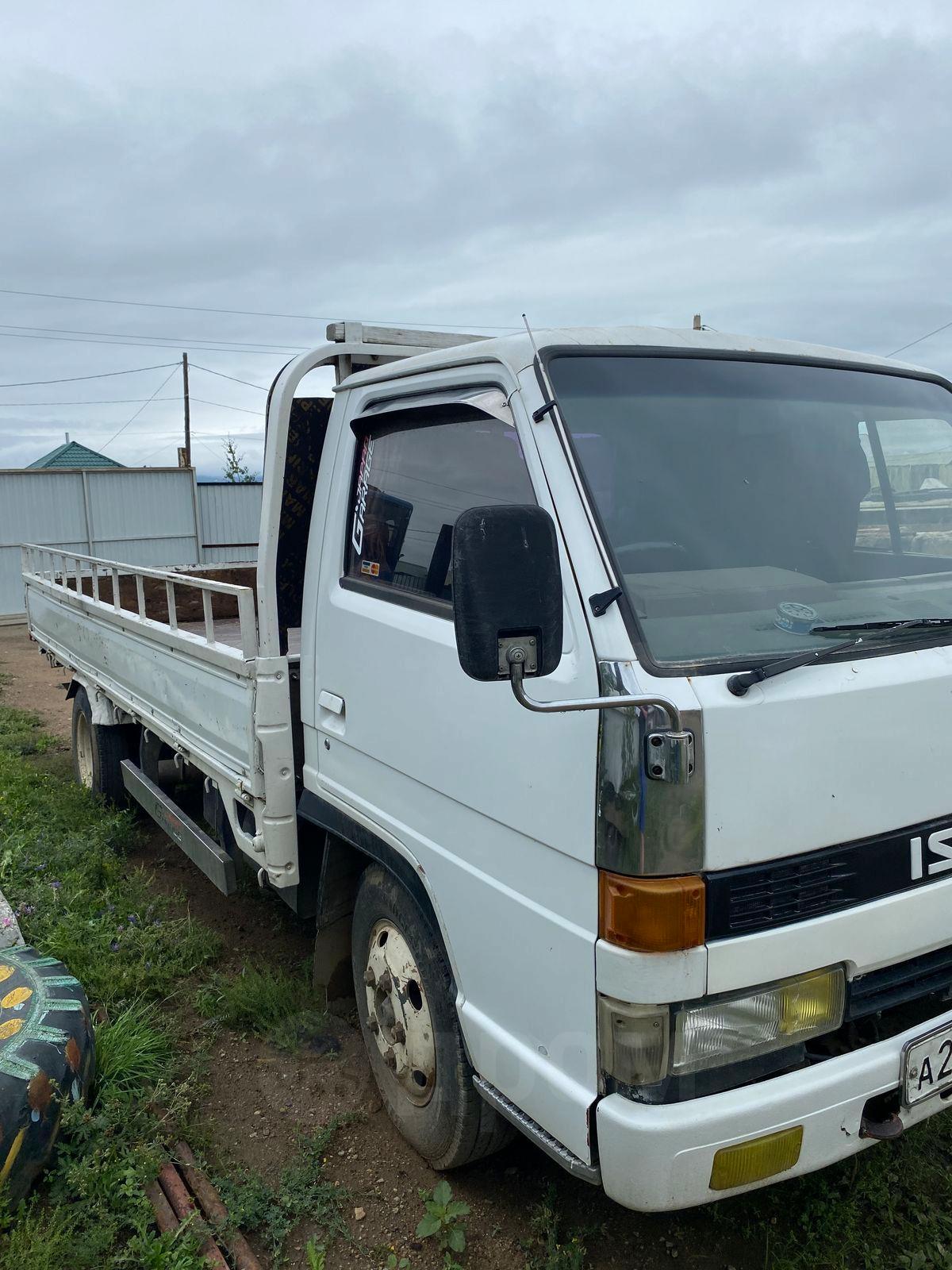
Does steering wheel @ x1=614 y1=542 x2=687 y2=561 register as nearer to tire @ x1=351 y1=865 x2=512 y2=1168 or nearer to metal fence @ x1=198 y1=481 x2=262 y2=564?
tire @ x1=351 y1=865 x2=512 y2=1168

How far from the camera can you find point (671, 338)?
2422 millimetres

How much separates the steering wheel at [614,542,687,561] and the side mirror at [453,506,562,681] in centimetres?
31

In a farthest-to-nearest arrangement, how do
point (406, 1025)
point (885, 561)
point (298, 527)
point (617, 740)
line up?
point (298, 527) < point (406, 1025) < point (885, 561) < point (617, 740)

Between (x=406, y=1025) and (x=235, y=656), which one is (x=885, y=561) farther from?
(x=235, y=656)

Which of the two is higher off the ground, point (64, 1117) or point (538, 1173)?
point (64, 1117)

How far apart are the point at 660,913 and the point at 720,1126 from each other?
16.7 inches

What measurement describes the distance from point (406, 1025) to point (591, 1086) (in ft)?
3.09

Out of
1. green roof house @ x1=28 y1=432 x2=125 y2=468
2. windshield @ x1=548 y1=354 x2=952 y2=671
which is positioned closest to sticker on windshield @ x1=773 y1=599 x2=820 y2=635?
windshield @ x1=548 y1=354 x2=952 y2=671

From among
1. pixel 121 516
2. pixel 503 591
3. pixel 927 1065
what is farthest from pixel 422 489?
pixel 121 516

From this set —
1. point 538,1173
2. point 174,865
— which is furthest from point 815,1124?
point 174,865

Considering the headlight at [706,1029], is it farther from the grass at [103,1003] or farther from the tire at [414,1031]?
the grass at [103,1003]

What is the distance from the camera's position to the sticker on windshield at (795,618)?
2018 millimetres

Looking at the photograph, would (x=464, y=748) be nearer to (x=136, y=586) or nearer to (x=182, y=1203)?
(x=182, y=1203)

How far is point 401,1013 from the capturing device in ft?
8.87
